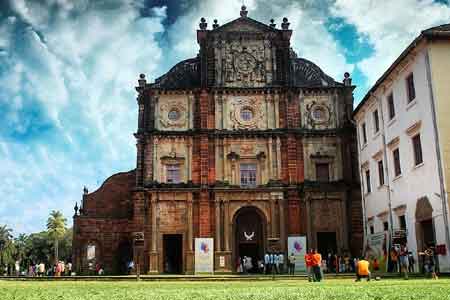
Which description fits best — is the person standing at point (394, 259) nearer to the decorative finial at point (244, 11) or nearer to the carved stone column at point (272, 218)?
the carved stone column at point (272, 218)

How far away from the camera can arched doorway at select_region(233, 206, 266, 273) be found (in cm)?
4003

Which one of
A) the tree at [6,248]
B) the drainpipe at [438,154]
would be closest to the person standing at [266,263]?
the drainpipe at [438,154]

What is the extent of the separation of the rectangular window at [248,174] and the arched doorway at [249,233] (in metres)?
1.86

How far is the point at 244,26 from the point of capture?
43.1m

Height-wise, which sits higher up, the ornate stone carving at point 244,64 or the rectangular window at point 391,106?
the ornate stone carving at point 244,64

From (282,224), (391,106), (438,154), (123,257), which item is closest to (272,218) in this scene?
(282,224)

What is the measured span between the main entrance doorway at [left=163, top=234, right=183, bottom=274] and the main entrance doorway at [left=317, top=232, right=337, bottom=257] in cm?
1050

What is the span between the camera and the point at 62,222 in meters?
84.9

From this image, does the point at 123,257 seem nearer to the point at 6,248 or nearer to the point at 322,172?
the point at 322,172

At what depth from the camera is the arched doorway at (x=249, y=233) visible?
40.0 meters

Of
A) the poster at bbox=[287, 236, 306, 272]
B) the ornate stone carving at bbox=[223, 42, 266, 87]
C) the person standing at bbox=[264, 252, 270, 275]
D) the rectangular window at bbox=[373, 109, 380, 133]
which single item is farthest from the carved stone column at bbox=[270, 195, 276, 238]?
the rectangular window at bbox=[373, 109, 380, 133]

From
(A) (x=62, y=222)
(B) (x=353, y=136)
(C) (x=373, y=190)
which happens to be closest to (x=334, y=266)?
(C) (x=373, y=190)

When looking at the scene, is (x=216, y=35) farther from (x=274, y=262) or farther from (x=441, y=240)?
(x=441, y=240)

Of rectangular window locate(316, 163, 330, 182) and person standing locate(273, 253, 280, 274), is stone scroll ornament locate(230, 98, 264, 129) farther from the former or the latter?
person standing locate(273, 253, 280, 274)
